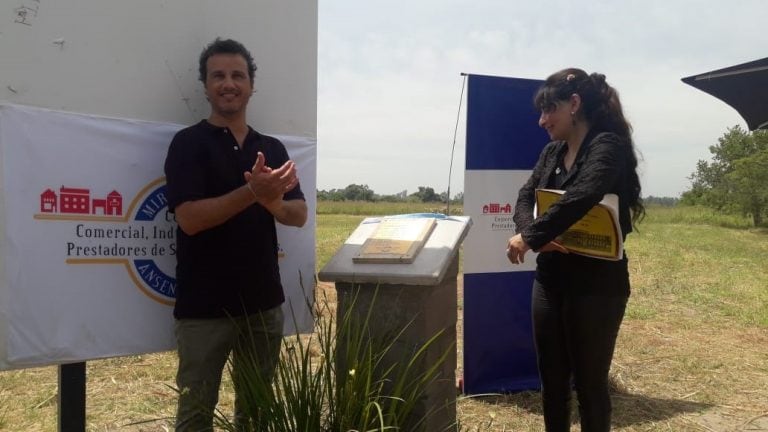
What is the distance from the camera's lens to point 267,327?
8.00 ft

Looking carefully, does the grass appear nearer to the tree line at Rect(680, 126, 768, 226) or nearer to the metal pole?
the metal pole

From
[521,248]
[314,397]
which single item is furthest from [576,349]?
[314,397]

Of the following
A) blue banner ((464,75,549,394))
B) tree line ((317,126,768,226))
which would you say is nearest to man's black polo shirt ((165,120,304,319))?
blue banner ((464,75,549,394))

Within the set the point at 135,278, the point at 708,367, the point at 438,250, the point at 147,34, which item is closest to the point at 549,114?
the point at 438,250

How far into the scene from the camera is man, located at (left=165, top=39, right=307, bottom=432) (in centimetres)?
214

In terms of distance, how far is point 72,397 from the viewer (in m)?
2.43

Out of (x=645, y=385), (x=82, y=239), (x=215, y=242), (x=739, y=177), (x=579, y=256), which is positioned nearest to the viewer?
(x=215, y=242)

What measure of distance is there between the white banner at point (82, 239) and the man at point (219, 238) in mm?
338

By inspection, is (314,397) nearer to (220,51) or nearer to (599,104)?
(220,51)

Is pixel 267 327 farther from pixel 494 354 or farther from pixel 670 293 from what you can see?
pixel 670 293

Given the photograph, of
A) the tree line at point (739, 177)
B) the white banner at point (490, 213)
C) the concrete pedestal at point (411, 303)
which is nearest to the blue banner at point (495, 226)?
the white banner at point (490, 213)

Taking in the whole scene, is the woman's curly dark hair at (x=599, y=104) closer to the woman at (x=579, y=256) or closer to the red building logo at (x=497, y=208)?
the woman at (x=579, y=256)

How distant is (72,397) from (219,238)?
3.21 ft

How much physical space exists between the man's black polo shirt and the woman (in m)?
1.23
